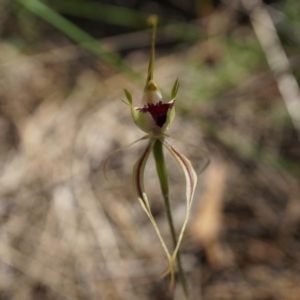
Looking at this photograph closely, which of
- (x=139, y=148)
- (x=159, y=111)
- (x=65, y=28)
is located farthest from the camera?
(x=139, y=148)

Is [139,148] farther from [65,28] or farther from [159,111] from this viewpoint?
[159,111]

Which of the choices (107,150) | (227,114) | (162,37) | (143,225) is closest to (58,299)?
(143,225)

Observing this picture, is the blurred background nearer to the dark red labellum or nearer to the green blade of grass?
the green blade of grass

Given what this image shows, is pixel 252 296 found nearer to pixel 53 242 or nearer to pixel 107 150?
pixel 53 242

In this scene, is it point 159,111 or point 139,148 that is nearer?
point 159,111

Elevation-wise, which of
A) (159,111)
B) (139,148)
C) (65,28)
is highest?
(65,28)

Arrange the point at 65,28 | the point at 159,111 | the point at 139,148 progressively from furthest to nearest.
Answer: the point at 139,148 → the point at 65,28 → the point at 159,111

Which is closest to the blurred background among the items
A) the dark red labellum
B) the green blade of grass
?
the green blade of grass

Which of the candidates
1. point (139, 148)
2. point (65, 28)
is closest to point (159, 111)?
point (65, 28)
